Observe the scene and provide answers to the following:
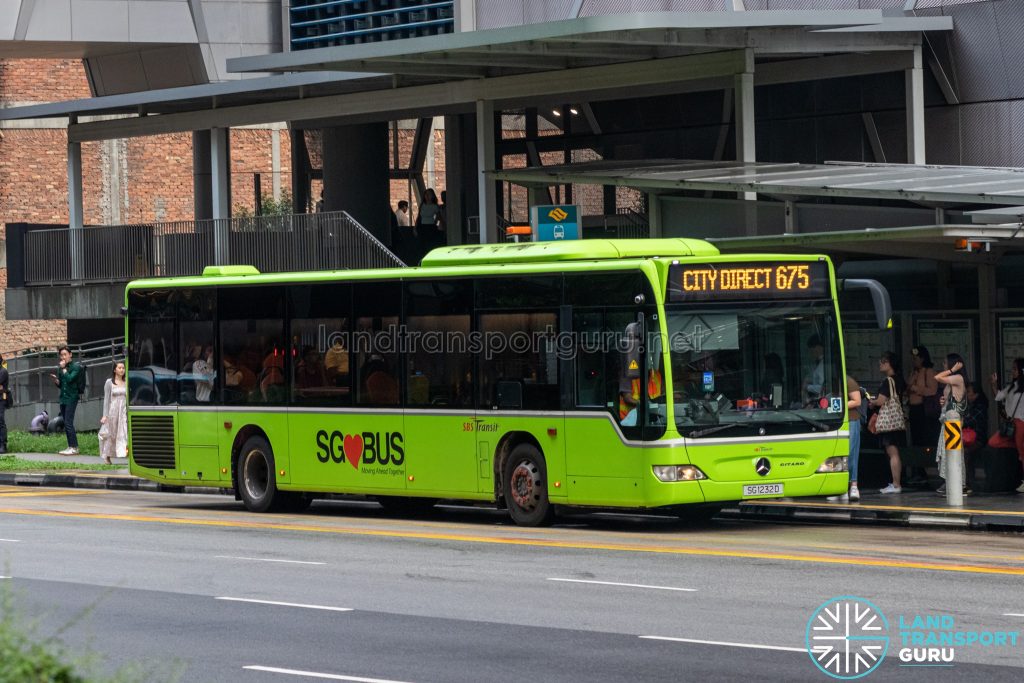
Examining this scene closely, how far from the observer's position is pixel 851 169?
74.3ft

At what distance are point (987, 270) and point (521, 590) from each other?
10762 mm

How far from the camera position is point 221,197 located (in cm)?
3538

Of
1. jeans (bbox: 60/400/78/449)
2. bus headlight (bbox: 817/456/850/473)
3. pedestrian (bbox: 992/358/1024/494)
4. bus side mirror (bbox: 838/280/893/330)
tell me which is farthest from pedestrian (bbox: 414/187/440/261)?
bus side mirror (bbox: 838/280/893/330)

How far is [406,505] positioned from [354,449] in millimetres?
1782

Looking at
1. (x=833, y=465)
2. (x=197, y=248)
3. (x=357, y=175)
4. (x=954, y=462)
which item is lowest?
(x=954, y=462)

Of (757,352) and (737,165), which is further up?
(737,165)

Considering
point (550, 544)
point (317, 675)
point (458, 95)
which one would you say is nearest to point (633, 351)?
point (550, 544)

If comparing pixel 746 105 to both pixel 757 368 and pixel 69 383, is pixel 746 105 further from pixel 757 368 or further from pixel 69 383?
pixel 69 383

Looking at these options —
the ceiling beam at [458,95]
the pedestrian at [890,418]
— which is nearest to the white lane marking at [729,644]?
the pedestrian at [890,418]

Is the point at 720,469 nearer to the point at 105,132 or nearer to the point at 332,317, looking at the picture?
the point at 332,317

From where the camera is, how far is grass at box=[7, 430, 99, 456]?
33219 mm

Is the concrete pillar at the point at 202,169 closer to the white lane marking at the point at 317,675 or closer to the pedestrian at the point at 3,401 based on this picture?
the pedestrian at the point at 3,401

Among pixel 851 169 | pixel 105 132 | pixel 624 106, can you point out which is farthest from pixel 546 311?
pixel 105 132

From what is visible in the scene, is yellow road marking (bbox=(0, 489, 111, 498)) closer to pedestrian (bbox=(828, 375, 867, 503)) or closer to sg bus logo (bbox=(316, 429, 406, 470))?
sg bus logo (bbox=(316, 429, 406, 470))
